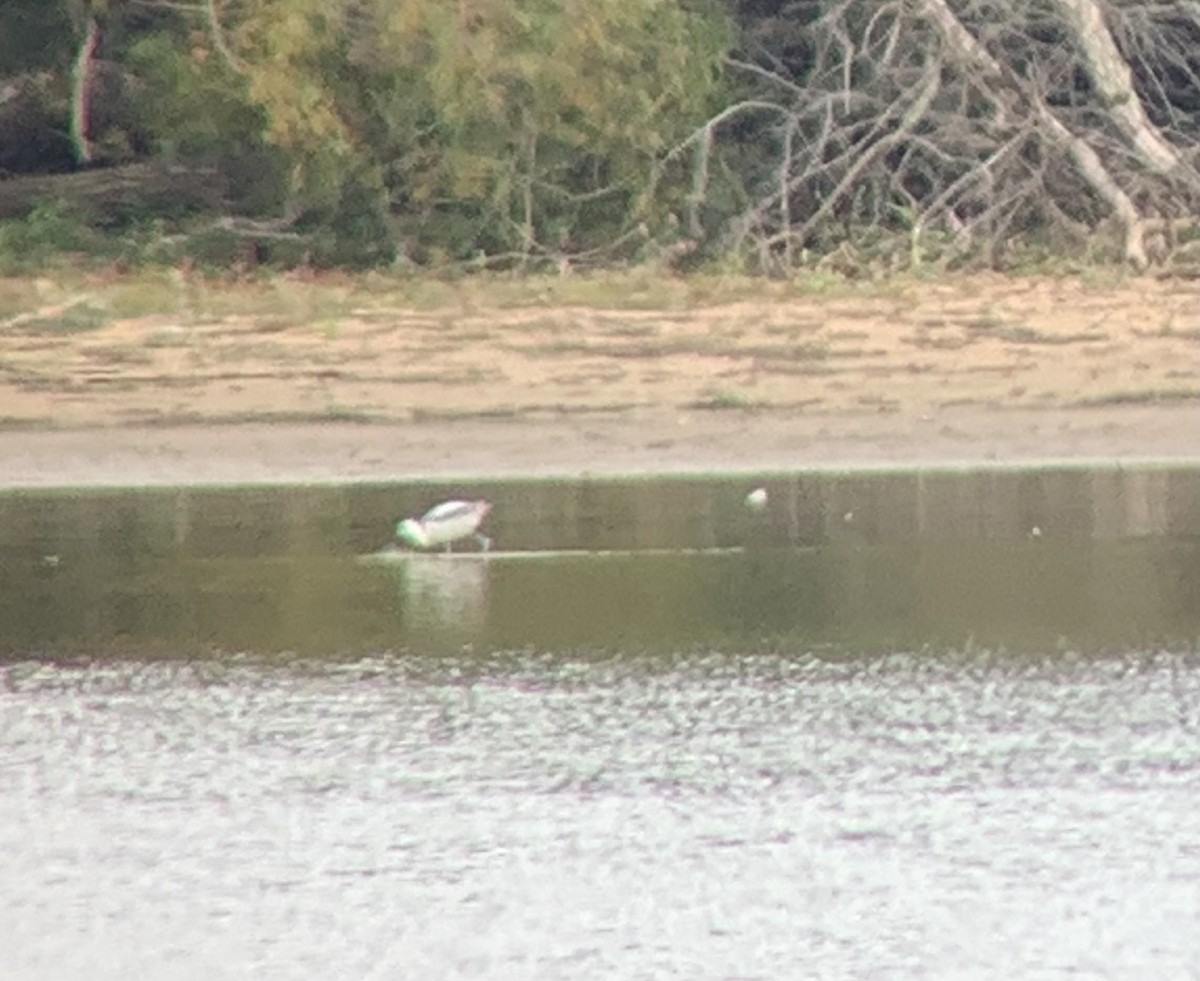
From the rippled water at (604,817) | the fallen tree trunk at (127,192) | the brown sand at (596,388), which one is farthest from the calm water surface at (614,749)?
the fallen tree trunk at (127,192)

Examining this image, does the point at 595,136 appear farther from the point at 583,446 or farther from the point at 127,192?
the point at 583,446

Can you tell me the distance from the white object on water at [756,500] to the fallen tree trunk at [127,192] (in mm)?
8183

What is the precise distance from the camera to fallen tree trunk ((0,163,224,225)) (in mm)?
18547

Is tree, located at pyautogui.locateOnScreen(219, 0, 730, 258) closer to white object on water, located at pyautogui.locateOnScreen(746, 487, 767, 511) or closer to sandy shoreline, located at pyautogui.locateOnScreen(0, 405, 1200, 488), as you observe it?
sandy shoreline, located at pyautogui.locateOnScreen(0, 405, 1200, 488)

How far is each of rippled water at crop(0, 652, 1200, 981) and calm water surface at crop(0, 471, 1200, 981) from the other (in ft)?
0.04

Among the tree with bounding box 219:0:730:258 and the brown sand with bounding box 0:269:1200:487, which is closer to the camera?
the brown sand with bounding box 0:269:1200:487

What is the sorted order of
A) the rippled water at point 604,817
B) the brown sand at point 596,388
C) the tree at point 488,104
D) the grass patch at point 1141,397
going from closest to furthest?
the rippled water at point 604,817 < the brown sand at point 596,388 < the grass patch at point 1141,397 < the tree at point 488,104

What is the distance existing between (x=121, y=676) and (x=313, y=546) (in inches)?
93.2

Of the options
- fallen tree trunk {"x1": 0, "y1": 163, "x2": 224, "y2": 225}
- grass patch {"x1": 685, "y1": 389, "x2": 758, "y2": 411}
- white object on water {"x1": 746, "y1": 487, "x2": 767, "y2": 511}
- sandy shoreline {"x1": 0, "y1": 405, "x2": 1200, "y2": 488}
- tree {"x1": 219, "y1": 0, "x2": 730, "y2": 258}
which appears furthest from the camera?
fallen tree trunk {"x1": 0, "y1": 163, "x2": 224, "y2": 225}

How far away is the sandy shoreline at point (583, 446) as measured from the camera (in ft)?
39.5

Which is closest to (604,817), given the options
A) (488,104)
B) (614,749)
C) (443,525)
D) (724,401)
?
(614,749)

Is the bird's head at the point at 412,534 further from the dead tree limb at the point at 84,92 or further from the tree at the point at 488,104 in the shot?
the dead tree limb at the point at 84,92

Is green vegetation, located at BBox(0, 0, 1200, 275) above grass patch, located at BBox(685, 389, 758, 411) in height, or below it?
above

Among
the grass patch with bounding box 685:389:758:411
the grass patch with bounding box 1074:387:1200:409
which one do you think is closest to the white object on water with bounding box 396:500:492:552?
the grass patch with bounding box 685:389:758:411
